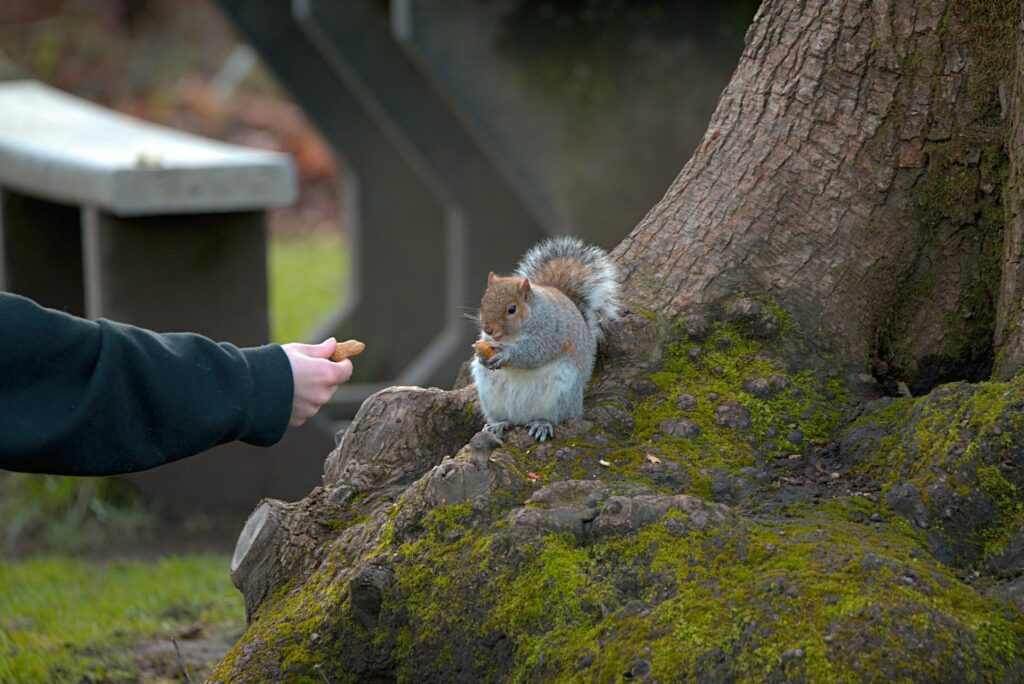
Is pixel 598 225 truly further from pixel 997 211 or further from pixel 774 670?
pixel 774 670

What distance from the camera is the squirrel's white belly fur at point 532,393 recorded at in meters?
2.38

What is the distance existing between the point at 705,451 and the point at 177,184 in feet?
9.33

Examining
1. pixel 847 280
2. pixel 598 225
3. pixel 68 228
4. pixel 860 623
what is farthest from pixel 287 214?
pixel 860 623

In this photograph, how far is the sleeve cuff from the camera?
2.13 m

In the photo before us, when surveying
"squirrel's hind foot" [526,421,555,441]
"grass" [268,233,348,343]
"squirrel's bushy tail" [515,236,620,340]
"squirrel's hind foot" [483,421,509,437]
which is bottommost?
"grass" [268,233,348,343]

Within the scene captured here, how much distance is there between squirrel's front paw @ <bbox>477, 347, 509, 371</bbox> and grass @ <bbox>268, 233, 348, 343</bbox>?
4.48 metres

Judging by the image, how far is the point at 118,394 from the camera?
2.05 metres

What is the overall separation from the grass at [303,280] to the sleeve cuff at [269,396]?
186 inches

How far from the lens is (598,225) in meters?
5.01

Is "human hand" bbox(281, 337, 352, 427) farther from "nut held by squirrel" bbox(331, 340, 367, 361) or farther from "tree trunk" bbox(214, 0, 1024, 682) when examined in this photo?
"tree trunk" bbox(214, 0, 1024, 682)

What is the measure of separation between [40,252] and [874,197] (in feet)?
13.8

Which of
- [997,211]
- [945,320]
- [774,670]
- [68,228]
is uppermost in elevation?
[997,211]

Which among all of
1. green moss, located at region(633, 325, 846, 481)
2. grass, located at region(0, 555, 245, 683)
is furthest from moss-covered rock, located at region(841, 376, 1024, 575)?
grass, located at region(0, 555, 245, 683)

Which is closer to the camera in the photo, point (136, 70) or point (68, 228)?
point (68, 228)
